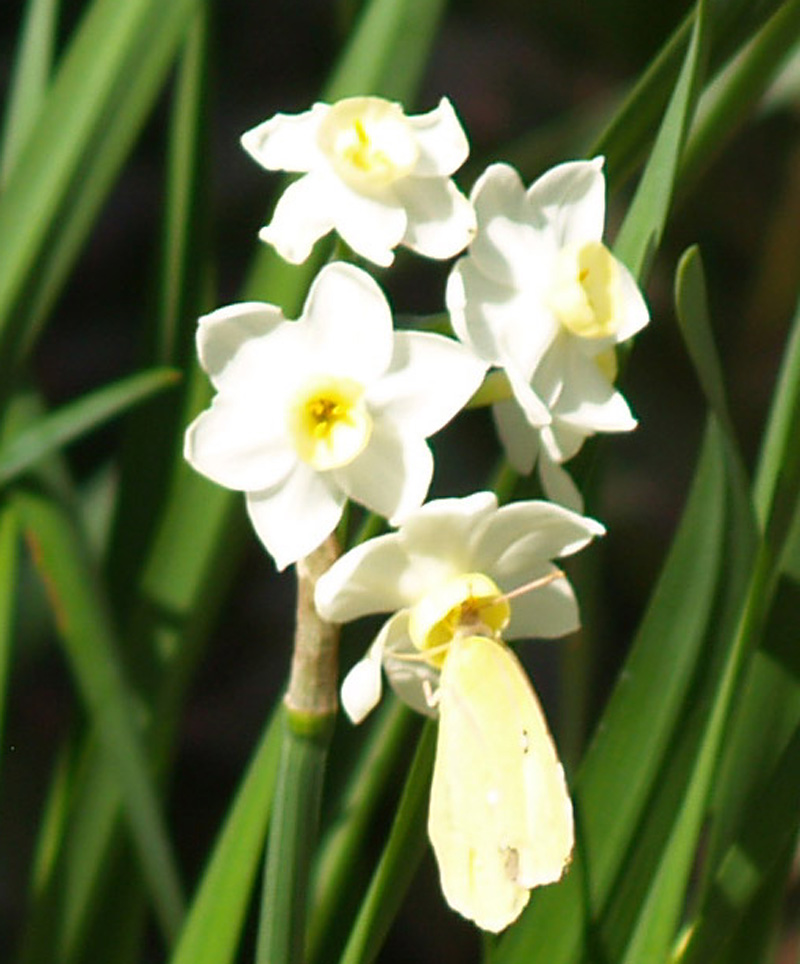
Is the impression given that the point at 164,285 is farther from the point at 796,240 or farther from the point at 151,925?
the point at 796,240

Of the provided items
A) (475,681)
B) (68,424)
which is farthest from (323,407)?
(68,424)

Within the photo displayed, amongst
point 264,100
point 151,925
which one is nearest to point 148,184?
point 264,100

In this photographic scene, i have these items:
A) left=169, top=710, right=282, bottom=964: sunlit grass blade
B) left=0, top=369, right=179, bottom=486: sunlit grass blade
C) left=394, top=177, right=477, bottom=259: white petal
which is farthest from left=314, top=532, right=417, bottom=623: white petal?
left=0, top=369, right=179, bottom=486: sunlit grass blade

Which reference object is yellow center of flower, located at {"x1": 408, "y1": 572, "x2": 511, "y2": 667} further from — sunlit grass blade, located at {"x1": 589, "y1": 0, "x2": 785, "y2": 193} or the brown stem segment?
sunlit grass blade, located at {"x1": 589, "y1": 0, "x2": 785, "y2": 193}

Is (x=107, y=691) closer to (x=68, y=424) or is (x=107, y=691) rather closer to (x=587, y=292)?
(x=68, y=424)

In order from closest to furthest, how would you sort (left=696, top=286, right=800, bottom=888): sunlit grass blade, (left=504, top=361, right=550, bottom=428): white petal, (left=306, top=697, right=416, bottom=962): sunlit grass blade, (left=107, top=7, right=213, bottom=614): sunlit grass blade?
1. (left=504, top=361, right=550, bottom=428): white petal
2. (left=696, top=286, right=800, bottom=888): sunlit grass blade
3. (left=306, top=697, right=416, bottom=962): sunlit grass blade
4. (left=107, top=7, right=213, bottom=614): sunlit grass blade

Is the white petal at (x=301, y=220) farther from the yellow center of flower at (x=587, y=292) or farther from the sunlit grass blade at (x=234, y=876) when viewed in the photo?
the sunlit grass blade at (x=234, y=876)
